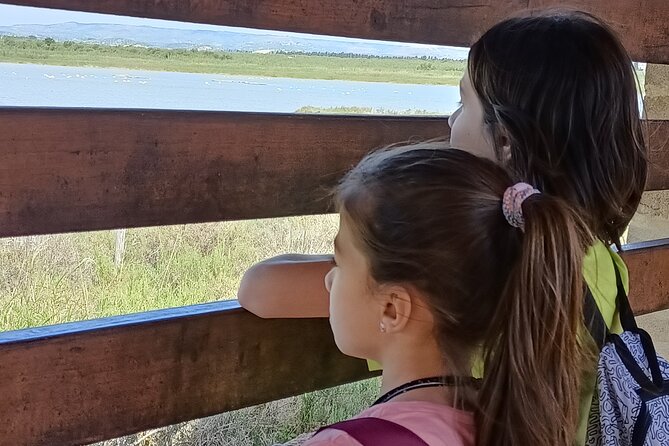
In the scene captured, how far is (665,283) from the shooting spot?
1833mm

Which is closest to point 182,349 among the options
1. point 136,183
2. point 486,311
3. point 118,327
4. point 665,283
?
point 118,327

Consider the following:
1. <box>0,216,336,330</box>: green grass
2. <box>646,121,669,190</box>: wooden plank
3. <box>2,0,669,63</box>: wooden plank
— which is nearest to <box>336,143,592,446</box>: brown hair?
<box>2,0,669,63</box>: wooden plank

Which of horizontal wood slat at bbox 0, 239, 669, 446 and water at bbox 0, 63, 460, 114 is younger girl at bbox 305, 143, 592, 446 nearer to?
horizontal wood slat at bbox 0, 239, 669, 446

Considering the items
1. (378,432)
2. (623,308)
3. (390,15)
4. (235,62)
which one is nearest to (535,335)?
(378,432)

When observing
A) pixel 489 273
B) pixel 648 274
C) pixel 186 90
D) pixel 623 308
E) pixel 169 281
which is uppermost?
pixel 186 90

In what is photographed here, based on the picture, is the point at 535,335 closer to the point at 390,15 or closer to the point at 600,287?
the point at 600,287

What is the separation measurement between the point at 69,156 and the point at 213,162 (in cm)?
20

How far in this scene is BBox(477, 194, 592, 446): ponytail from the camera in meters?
0.88

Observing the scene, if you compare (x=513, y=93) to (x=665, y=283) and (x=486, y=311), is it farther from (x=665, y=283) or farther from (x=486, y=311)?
(x=665, y=283)

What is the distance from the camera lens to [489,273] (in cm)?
92

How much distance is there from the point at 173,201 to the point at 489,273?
0.43 metres

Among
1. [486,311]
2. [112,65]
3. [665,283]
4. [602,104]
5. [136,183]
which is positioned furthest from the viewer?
[665,283]

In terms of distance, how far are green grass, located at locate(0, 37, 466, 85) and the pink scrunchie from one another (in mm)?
831

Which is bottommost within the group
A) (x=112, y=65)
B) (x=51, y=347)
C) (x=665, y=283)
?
(x=665, y=283)
